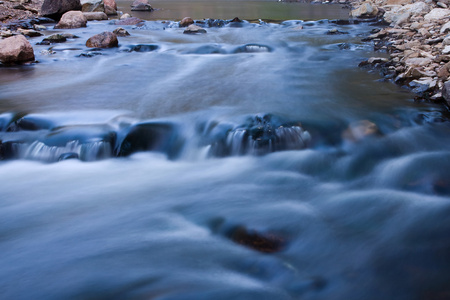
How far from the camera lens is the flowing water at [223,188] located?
244cm

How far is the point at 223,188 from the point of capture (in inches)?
146

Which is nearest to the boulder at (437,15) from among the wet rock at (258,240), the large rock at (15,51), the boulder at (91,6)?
the wet rock at (258,240)

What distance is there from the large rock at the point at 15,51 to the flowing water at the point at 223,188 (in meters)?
0.94

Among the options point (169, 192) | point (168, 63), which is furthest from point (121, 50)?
point (169, 192)

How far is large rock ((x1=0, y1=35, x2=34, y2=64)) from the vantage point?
7.58 meters

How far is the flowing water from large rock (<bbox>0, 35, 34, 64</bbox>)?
937mm

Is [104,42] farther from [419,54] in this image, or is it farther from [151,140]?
[419,54]

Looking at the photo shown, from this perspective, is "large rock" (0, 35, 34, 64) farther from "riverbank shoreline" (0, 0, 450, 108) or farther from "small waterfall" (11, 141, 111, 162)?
"small waterfall" (11, 141, 111, 162)

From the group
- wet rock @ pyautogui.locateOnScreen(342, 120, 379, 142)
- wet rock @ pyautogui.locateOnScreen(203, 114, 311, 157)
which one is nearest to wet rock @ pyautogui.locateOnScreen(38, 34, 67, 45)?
wet rock @ pyautogui.locateOnScreen(203, 114, 311, 157)

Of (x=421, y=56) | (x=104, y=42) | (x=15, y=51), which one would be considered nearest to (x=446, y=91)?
(x=421, y=56)

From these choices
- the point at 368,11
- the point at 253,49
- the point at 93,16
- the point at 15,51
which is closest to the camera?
the point at 15,51

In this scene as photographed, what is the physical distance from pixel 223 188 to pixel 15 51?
5946 millimetres

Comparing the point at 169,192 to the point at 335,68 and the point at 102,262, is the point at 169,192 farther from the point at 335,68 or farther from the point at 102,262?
the point at 335,68

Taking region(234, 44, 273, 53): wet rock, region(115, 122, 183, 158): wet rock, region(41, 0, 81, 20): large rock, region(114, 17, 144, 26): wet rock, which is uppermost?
region(41, 0, 81, 20): large rock
